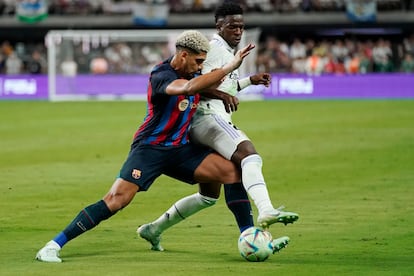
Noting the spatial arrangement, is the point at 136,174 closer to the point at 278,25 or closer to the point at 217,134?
the point at 217,134

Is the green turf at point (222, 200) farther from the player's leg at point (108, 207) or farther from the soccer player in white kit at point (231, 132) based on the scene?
the soccer player in white kit at point (231, 132)

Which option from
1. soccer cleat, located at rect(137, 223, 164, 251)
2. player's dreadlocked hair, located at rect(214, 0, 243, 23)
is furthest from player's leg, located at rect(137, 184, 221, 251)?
player's dreadlocked hair, located at rect(214, 0, 243, 23)

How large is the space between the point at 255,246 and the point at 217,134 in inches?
43.4

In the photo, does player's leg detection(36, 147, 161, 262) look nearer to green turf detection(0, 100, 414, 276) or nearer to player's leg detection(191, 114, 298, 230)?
green turf detection(0, 100, 414, 276)

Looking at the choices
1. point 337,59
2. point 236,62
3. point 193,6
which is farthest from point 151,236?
point 193,6

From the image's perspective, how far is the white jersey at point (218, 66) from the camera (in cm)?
1007

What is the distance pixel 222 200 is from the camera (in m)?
14.4

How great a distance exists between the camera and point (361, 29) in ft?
155

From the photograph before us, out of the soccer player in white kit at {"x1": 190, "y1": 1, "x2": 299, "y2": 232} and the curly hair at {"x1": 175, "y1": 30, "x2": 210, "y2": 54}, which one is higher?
the curly hair at {"x1": 175, "y1": 30, "x2": 210, "y2": 54}

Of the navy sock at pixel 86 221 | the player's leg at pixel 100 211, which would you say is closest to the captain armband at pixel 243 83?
the player's leg at pixel 100 211

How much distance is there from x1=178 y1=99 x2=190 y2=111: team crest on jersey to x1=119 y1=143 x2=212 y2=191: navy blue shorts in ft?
1.29

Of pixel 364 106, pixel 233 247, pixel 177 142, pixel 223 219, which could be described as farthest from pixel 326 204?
pixel 364 106

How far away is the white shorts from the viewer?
9.66m

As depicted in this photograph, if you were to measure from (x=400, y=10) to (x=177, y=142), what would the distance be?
38.4 meters
